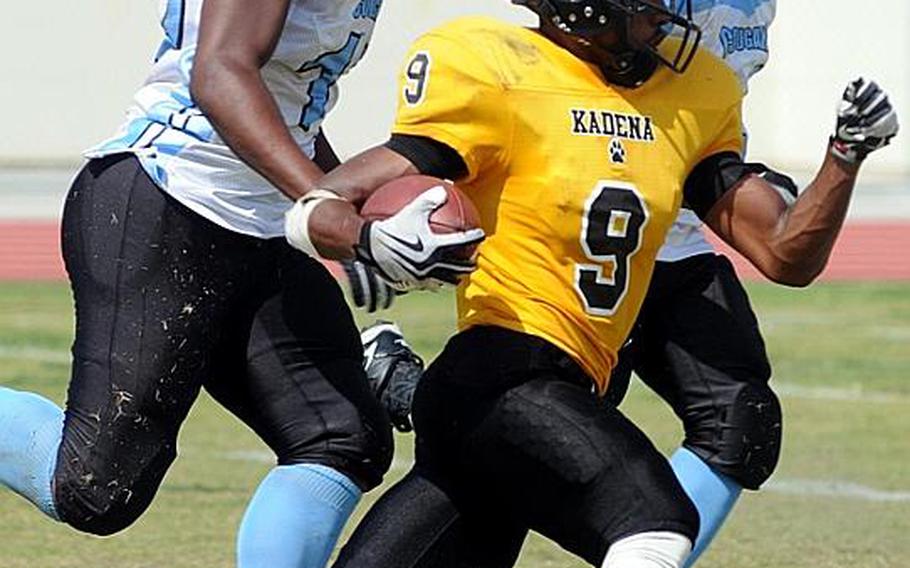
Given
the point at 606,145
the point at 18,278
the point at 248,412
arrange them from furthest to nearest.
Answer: the point at 18,278, the point at 248,412, the point at 606,145

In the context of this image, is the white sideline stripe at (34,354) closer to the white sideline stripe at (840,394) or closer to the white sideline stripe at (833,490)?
the white sideline stripe at (833,490)

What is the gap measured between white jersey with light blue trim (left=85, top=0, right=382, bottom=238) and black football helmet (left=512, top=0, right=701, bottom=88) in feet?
1.51

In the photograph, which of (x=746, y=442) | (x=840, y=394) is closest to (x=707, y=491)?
(x=746, y=442)

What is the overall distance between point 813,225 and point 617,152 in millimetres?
396

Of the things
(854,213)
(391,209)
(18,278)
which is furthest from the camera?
(854,213)

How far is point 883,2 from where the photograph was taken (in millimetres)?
22500

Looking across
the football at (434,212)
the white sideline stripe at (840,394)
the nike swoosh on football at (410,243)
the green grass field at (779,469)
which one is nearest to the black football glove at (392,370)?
the football at (434,212)

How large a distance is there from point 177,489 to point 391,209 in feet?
11.4

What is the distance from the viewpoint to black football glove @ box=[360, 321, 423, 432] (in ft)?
15.7

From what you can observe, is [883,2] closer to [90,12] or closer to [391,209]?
[90,12]

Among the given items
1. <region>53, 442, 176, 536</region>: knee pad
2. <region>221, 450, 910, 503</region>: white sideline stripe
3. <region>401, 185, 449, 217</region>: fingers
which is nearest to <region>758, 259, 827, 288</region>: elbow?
<region>401, 185, 449, 217</region>: fingers

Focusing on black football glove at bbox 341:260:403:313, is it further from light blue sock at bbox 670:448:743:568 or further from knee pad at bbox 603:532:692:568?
knee pad at bbox 603:532:692:568

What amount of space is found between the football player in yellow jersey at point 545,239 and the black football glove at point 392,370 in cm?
73

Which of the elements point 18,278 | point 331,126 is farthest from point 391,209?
point 331,126
